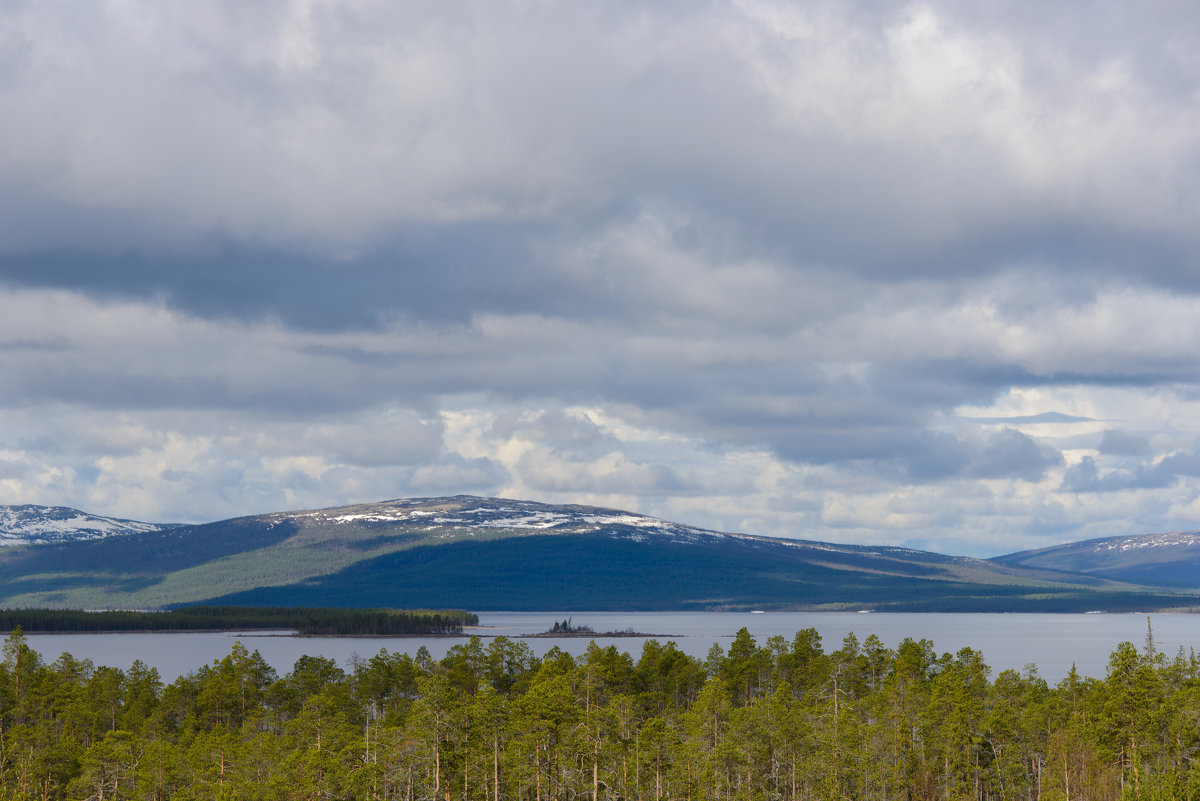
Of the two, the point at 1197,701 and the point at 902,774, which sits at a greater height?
the point at 1197,701

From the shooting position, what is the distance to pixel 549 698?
85500 mm

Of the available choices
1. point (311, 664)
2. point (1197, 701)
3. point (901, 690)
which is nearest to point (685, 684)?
point (901, 690)

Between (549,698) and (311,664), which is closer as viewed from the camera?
(549,698)

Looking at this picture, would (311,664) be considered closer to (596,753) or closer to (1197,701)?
(596,753)

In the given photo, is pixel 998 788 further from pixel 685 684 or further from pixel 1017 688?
pixel 685 684

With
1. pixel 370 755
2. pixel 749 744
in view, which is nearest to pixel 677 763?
pixel 749 744

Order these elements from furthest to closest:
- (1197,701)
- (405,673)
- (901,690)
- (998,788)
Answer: (405,673)
(901,690)
(998,788)
(1197,701)

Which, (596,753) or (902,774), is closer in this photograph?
(596,753)

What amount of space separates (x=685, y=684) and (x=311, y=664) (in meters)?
43.1

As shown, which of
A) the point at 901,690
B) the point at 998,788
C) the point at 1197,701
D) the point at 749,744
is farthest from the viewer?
the point at 901,690

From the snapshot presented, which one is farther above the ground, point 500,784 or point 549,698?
point 549,698

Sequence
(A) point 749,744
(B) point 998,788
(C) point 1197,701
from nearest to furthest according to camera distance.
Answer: (C) point 1197,701
(A) point 749,744
(B) point 998,788

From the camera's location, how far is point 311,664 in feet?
421

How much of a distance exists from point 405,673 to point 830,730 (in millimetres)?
52776
